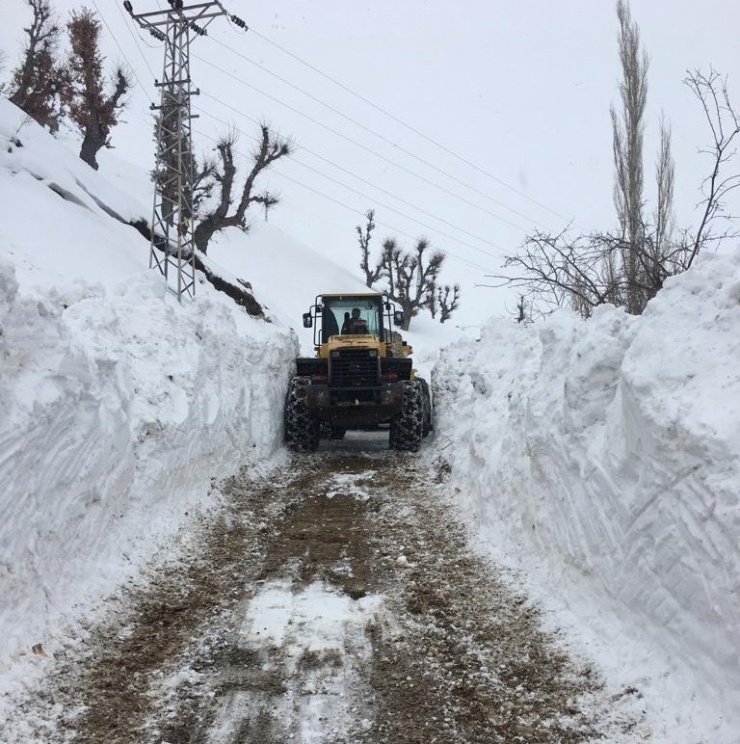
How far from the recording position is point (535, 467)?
589cm

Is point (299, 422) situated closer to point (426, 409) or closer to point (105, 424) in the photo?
point (426, 409)

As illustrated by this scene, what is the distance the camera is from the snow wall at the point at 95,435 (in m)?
4.16

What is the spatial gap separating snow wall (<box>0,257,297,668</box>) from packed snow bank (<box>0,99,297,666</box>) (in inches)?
0.5

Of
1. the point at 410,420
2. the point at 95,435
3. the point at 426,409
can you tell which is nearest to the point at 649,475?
the point at 95,435

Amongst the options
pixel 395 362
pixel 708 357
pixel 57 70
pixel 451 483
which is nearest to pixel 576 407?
pixel 708 357

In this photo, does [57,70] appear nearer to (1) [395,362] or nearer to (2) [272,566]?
(1) [395,362]

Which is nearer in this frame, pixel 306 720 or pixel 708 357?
pixel 306 720

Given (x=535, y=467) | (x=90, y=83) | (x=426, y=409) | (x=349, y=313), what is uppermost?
(x=90, y=83)

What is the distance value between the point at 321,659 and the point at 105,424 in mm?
2766

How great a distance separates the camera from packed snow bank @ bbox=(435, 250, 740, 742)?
329 centimetres

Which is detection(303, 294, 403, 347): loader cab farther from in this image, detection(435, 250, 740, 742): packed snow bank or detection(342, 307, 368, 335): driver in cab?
detection(435, 250, 740, 742): packed snow bank

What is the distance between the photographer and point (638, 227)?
8688 millimetres

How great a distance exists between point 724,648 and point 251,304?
74.9ft

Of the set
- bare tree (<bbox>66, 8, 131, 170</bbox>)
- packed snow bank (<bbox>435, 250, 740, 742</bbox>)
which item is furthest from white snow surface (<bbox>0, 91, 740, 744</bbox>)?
bare tree (<bbox>66, 8, 131, 170</bbox>)
